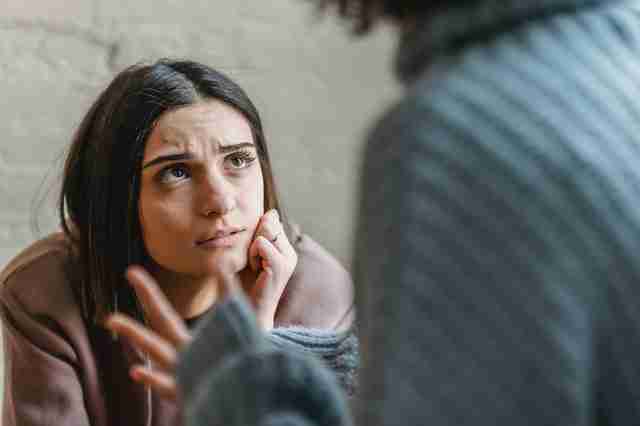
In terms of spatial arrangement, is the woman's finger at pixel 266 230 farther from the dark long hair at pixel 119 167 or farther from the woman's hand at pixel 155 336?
the woman's hand at pixel 155 336

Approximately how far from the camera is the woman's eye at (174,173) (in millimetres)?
1314

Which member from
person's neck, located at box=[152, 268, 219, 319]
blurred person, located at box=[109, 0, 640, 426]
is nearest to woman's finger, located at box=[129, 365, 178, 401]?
blurred person, located at box=[109, 0, 640, 426]

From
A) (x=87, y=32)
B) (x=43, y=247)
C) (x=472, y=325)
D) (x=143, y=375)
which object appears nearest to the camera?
(x=472, y=325)

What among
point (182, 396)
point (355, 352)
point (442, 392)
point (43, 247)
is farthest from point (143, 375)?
point (43, 247)

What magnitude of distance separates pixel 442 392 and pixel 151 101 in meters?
0.86

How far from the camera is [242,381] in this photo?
0.64 metres

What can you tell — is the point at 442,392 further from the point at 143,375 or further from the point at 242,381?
the point at 143,375

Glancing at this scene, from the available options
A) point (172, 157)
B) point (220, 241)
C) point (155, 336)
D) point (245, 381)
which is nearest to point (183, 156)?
point (172, 157)

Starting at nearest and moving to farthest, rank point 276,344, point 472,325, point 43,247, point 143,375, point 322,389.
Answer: point 472,325 < point 322,389 < point 143,375 < point 276,344 < point 43,247

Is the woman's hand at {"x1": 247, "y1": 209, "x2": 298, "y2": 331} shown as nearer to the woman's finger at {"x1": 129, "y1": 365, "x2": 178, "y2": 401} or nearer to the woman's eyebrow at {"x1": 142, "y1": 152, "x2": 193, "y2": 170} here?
the woman's eyebrow at {"x1": 142, "y1": 152, "x2": 193, "y2": 170}

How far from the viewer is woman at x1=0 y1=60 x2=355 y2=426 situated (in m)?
1.31

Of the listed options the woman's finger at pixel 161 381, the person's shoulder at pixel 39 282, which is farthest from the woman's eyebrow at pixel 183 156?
the woman's finger at pixel 161 381

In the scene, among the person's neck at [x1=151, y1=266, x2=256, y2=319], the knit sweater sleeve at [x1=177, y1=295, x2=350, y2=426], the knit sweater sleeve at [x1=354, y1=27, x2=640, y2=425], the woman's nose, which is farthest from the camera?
the person's neck at [x1=151, y1=266, x2=256, y2=319]

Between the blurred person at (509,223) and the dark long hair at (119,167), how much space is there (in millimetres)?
805
